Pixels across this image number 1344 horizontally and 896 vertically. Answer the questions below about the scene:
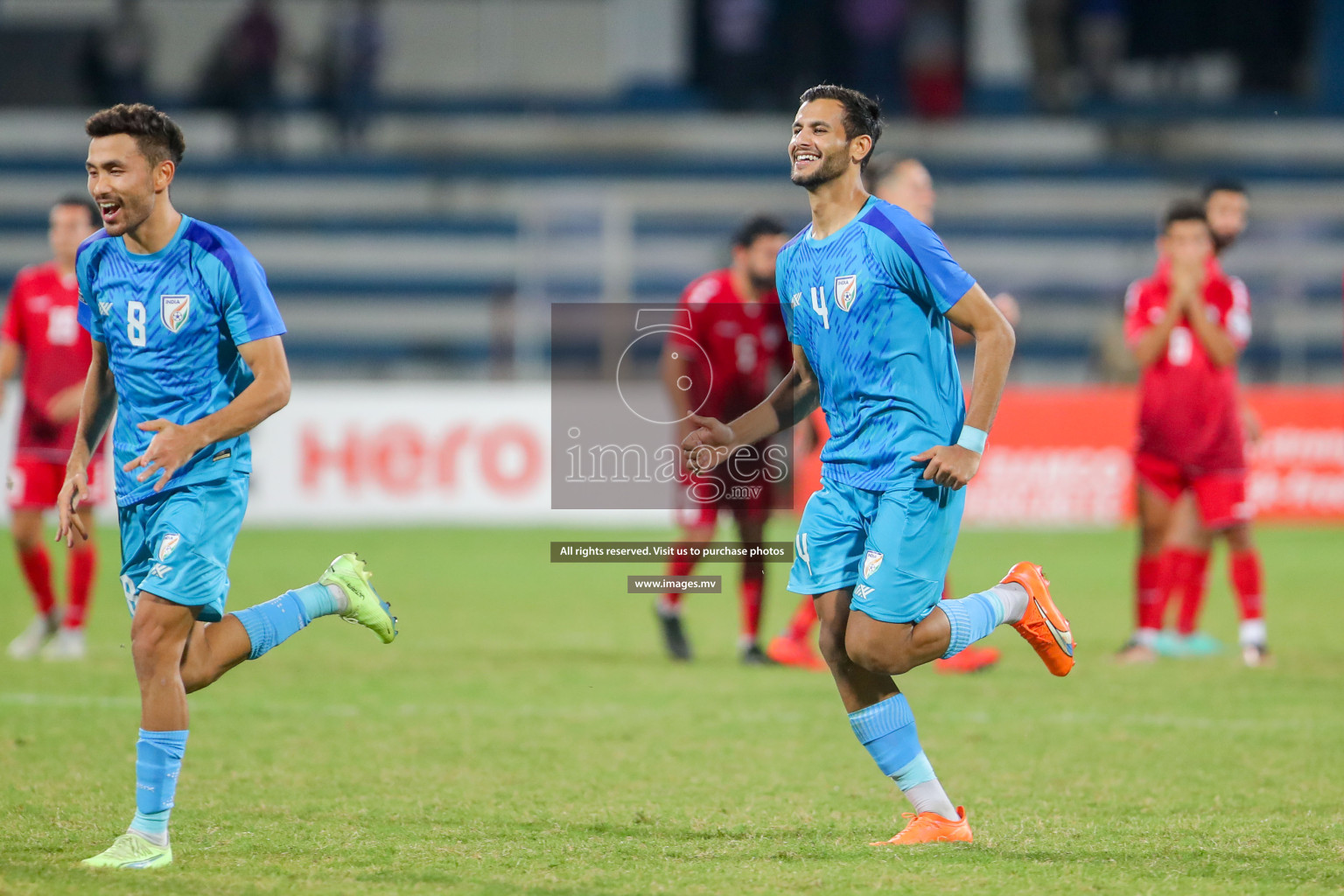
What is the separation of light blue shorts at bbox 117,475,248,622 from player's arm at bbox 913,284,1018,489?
6.70ft

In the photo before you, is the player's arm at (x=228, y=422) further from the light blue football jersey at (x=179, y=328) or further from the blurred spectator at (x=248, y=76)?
the blurred spectator at (x=248, y=76)

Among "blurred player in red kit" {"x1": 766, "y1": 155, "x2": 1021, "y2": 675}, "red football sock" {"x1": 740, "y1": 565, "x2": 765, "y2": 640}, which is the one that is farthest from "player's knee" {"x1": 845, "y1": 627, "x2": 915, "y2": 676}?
"red football sock" {"x1": 740, "y1": 565, "x2": 765, "y2": 640}

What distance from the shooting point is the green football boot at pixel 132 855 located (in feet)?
14.9

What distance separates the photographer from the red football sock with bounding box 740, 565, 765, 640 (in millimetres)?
8992

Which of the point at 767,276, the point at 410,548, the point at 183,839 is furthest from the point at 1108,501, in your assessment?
the point at 183,839

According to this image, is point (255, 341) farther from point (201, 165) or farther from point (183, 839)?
point (201, 165)

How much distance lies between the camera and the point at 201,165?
24156 millimetres

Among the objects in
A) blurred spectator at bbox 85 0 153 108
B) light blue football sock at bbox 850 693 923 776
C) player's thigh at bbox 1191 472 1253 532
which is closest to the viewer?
light blue football sock at bbox 850 693 923 776

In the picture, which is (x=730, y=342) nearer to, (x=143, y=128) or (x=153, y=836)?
(x=143, y=128)

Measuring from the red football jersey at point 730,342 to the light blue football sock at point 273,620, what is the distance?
4.32m

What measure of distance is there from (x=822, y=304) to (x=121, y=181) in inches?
81.2

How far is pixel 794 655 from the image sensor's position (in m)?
9.12

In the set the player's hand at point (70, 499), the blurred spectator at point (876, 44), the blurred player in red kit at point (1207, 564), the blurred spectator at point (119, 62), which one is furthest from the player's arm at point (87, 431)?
the blurred spectator at point (876, 44)

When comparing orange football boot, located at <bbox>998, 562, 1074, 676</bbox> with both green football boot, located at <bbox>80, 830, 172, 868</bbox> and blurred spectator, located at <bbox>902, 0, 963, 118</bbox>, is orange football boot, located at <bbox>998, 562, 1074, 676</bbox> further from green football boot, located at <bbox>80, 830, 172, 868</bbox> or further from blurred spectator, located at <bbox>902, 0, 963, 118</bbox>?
blurred spectator, located at <bbox>902, 0, 963, 118</bbox>
